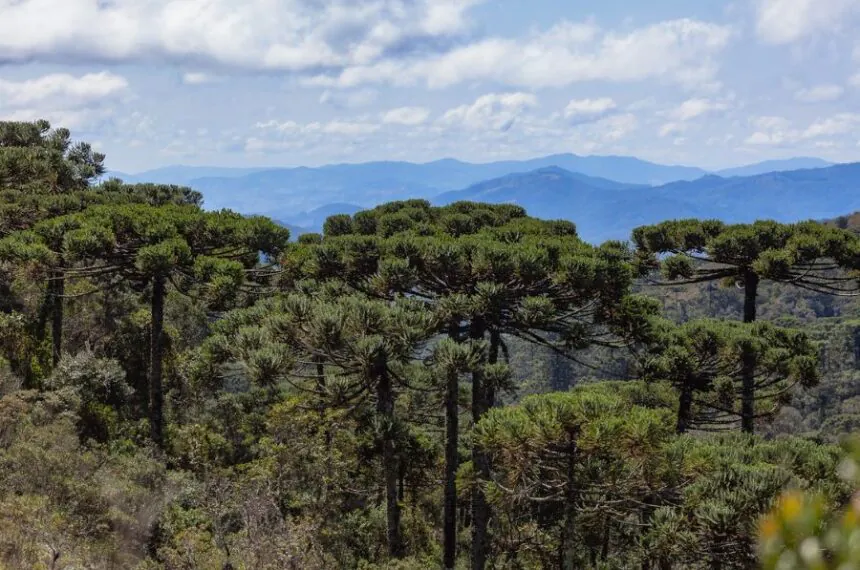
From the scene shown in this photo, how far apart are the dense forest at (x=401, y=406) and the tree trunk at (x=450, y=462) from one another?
0.06 m

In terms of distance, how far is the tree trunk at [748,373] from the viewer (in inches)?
540

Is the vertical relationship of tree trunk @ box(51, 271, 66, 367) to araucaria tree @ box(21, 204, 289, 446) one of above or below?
below

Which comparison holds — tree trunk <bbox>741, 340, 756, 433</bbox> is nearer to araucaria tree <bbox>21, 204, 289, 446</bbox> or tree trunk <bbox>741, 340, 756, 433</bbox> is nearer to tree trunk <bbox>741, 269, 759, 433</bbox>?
tree trunk <bbox>741, 269, 759, 433</bbox>

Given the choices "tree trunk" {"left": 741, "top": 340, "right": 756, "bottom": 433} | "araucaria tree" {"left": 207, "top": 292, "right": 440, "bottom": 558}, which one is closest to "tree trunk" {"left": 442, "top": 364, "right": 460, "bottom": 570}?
"araucaria tree" {"left": 207, "top": 292, "right": 440, "bottom": 558}

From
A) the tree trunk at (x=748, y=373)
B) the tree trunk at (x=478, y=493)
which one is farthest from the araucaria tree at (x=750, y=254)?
the tree trunk at (x=478, y=493)

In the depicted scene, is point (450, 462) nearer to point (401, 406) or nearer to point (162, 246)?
point (162, 246)

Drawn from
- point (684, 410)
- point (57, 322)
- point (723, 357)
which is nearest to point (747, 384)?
point (723, 357)

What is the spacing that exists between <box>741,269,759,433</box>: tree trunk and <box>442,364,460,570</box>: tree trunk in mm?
6014

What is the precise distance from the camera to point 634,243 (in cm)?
1719

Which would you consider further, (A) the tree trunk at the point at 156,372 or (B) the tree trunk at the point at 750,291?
(B) the tree trunk at the point at 750,291

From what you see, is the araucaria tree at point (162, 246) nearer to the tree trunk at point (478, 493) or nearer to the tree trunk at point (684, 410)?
the tree trunk at point (478, 493)

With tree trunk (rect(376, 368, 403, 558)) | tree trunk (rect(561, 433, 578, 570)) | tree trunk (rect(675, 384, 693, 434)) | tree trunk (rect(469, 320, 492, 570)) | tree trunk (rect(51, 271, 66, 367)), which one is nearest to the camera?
tree trunk (rect(561, 433, 578, 570))

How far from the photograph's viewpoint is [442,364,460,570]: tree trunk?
34.7 ft

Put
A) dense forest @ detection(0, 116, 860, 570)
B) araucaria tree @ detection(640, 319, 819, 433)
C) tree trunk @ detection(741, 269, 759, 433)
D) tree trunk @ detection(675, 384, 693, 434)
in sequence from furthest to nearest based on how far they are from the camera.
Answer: tree trunk @ detection(675, 384, 693, 434) < tree trunk @ detection(741, 269, 759, 433) < araucaria tree @ detection(640, 319, 819, 433) < dense forest @ detection(0, 116, 860, 570)
